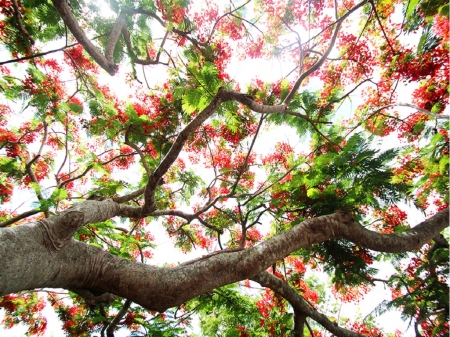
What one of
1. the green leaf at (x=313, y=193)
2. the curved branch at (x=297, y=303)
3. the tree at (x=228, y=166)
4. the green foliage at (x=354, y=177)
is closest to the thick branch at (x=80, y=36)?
the tree at (x=228, y=166)

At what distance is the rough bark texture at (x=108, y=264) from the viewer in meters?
1.55

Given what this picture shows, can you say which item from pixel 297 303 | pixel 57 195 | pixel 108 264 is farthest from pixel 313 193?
pixel 57 195

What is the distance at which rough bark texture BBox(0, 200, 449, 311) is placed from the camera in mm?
1553

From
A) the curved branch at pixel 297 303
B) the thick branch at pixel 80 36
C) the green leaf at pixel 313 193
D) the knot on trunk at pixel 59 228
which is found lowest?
the curved branch at pixel 297 303

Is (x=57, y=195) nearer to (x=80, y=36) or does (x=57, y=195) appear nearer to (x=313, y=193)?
(x=80, y=36)

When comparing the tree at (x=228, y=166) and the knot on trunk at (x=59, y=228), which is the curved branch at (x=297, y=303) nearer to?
the tree at (x=228, y=166)

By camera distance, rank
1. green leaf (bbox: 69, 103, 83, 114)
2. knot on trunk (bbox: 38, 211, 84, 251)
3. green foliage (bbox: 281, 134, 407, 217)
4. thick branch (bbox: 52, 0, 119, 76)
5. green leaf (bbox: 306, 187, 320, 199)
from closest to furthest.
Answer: knot on trunk (bbox: 38, 211, 84, 251) < thick branch (bbox: 52, 0, 119, 76) < green foliage (bbox: 281, 134, 407, 217) < green leaf (bbox: 306, 187, 320, 199) < green leaf (bbox: 69, 103, 83, 114)

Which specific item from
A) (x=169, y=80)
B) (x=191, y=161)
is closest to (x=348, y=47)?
(x=169, y=80)

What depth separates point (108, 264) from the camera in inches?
81.0

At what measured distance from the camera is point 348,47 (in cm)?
462

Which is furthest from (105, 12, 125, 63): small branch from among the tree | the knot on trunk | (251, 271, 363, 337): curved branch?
(251, 271, 363, 337): curved branch

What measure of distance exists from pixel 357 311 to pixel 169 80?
1312 centimetres

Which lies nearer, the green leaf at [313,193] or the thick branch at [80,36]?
the thick branch at [80,36]

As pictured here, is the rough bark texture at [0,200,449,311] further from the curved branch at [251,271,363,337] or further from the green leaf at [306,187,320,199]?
the curved branch at [251,271,363,337]
